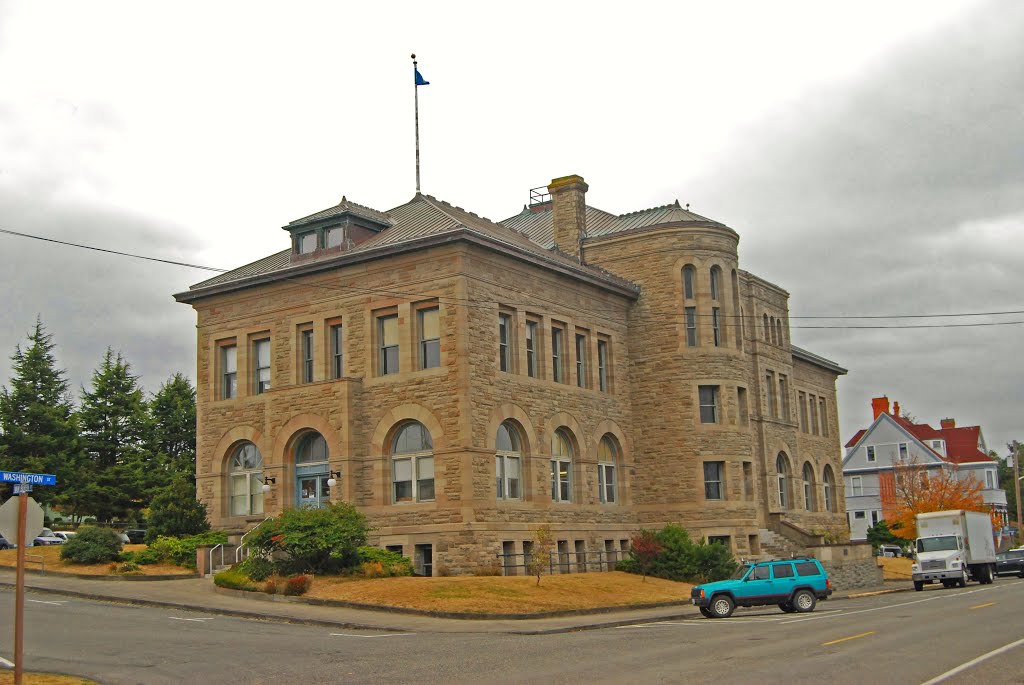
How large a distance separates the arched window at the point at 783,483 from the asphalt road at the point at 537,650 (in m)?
24.8

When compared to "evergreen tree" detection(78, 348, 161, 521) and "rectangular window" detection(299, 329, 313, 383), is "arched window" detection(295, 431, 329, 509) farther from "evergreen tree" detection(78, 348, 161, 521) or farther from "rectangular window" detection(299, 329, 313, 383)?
"evergreen tree" detection(78, 348, 161, 521)

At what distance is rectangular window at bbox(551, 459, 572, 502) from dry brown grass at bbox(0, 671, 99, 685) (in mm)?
23337

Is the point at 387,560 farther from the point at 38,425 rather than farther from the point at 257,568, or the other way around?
the point at 38,425

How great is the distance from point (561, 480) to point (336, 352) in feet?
30.3

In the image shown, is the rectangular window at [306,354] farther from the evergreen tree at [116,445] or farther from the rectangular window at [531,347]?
Result: the evergreen tree at [116,445]

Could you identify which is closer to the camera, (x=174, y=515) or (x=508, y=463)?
(x=508, y=463)

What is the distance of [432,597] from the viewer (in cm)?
2894

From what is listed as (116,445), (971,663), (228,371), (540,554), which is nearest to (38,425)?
(116,445)

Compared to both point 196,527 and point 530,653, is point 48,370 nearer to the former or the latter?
point 196,527

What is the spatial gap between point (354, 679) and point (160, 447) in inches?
2229

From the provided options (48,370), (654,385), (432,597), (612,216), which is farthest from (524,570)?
(48,370)

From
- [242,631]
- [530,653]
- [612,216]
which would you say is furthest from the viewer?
[612,216]

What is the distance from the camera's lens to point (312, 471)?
38.5 m

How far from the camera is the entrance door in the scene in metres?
38.1
